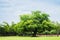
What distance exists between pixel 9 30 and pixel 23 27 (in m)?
16.1

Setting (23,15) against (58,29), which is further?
(58,29)

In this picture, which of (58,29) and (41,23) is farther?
(58,29)

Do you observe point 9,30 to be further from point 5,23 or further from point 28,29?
point 28,29

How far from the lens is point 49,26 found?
6956 cm

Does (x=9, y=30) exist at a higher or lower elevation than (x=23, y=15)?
lower

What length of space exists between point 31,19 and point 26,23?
280cm

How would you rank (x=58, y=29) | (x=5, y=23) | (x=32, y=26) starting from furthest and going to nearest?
(x=5, y=23)
(x=58, y=29)
(x=32, y=26)

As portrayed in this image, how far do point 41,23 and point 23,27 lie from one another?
648cm

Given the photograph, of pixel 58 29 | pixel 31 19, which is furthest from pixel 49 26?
pixel 58 29

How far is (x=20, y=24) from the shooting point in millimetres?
68438

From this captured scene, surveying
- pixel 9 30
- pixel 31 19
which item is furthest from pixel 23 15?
pixel 9 30

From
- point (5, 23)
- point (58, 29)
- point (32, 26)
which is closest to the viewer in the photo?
point (32, 26)

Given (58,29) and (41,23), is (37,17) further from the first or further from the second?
(58,29)

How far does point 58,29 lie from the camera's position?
80562mm
